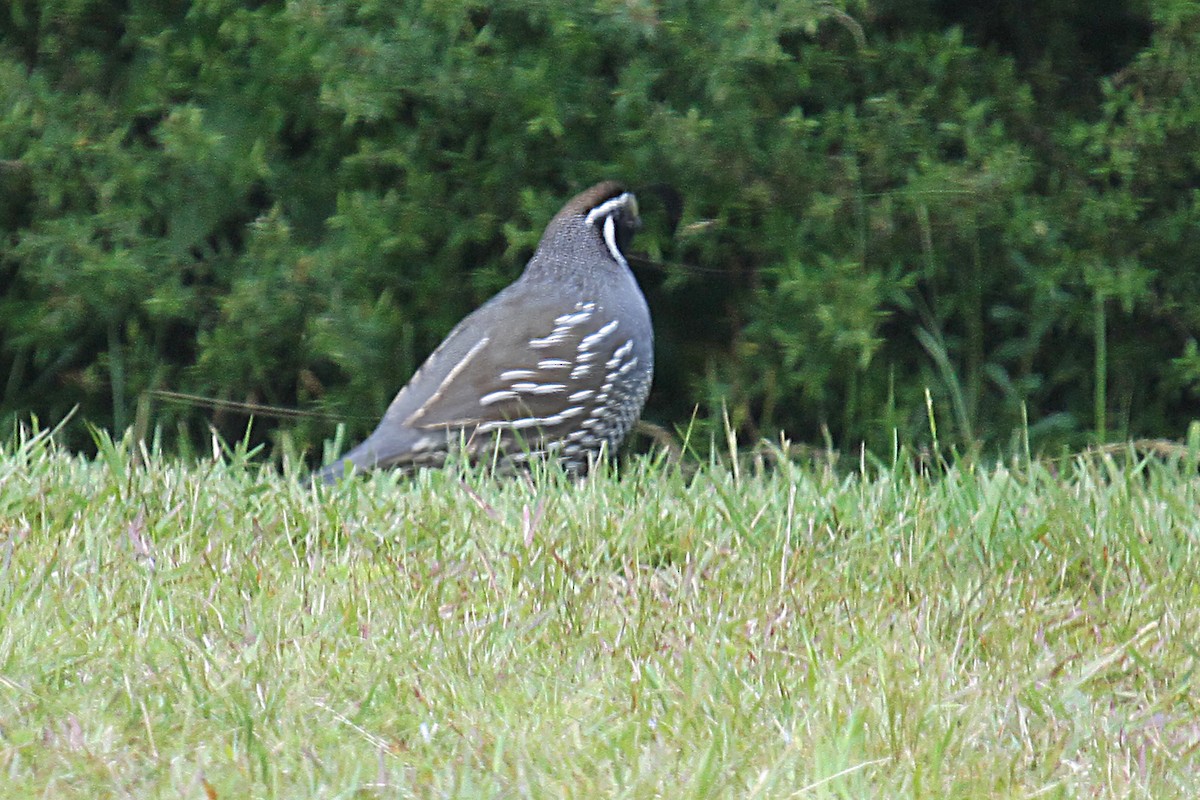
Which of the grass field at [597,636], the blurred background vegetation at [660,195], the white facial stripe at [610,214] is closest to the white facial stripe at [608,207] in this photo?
the white facial stripe at [610,214]

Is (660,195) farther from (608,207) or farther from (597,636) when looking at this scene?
(597,636)

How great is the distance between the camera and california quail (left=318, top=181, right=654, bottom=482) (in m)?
6.24

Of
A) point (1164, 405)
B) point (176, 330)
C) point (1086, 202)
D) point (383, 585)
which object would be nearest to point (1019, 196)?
point (1086, 202)

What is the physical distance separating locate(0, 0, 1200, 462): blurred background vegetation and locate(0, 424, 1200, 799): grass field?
103 inches

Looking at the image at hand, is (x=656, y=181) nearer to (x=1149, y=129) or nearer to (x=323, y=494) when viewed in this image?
(x=1149, y=129)

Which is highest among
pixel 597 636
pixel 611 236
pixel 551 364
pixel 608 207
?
pixel 597 636

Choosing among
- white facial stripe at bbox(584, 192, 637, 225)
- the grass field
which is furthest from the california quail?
the grass field

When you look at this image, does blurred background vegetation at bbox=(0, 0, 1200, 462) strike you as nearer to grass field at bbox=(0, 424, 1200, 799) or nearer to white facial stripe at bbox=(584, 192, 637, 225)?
white facial stripe at bbox=(584, 192, 637, 225)

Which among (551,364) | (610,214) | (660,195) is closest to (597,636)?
(551,364)

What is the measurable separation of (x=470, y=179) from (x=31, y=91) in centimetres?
193

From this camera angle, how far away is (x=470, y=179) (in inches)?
281

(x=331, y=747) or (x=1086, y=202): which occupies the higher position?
(x=331, y=747)

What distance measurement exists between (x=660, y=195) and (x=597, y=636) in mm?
4175

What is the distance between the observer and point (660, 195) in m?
7.11
